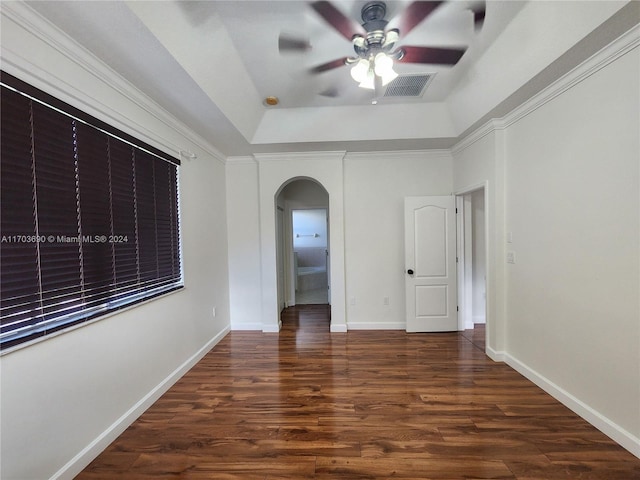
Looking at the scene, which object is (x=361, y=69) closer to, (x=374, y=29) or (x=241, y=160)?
(x=374, y=29)

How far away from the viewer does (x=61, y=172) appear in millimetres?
1565

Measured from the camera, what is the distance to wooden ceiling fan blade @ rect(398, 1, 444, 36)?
1410 mm

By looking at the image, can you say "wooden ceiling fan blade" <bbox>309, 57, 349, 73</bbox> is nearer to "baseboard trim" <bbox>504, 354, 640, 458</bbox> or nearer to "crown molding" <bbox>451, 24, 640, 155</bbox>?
→ "crown molding" <bbox>451, 24, 640, 155</bbox>

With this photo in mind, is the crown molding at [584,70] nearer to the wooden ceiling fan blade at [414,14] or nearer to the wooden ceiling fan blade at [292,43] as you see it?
the wooden ceiling fan blade at [414,14]

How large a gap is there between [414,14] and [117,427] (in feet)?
11.1

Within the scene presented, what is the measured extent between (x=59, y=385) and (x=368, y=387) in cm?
225

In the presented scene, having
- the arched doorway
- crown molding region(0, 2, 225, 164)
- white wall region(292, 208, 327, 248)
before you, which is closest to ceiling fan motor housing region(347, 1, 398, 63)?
crown molding region(0, 2, 225, 164)

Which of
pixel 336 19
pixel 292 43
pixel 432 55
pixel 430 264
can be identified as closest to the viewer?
pixel 336 19

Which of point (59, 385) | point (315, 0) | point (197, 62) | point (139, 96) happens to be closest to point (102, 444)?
point (59, 385)

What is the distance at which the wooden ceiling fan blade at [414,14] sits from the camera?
1410mm

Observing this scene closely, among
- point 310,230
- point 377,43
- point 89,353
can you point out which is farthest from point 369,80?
point 310,230

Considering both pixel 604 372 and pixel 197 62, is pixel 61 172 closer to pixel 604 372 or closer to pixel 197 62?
pixel 197 62

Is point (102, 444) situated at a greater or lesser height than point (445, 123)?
lesser

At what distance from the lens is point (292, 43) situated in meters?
1.68
